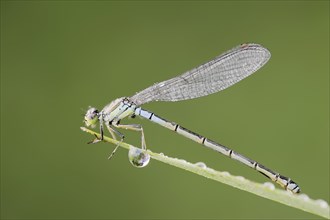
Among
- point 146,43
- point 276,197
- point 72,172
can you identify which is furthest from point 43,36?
point 276,197

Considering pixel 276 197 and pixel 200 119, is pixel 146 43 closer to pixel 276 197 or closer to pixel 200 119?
pixel 200 119

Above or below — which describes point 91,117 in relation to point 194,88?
below

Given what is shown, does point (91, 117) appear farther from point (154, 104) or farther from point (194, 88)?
point (154, 104)

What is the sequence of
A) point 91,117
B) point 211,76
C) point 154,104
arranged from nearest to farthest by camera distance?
point 91,117
point 211,76
point 154,104

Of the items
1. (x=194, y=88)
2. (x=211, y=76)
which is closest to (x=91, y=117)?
(x=194, y=88)

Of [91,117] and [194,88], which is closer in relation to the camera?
[91,117]

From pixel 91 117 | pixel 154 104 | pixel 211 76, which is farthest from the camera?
pixel 154 104

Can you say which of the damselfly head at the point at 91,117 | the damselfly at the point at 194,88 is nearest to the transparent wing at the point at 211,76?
the damselfly at the point at 194,88

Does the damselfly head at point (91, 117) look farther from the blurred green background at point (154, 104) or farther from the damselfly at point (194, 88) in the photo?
the blurred green background at point (154, 104)
